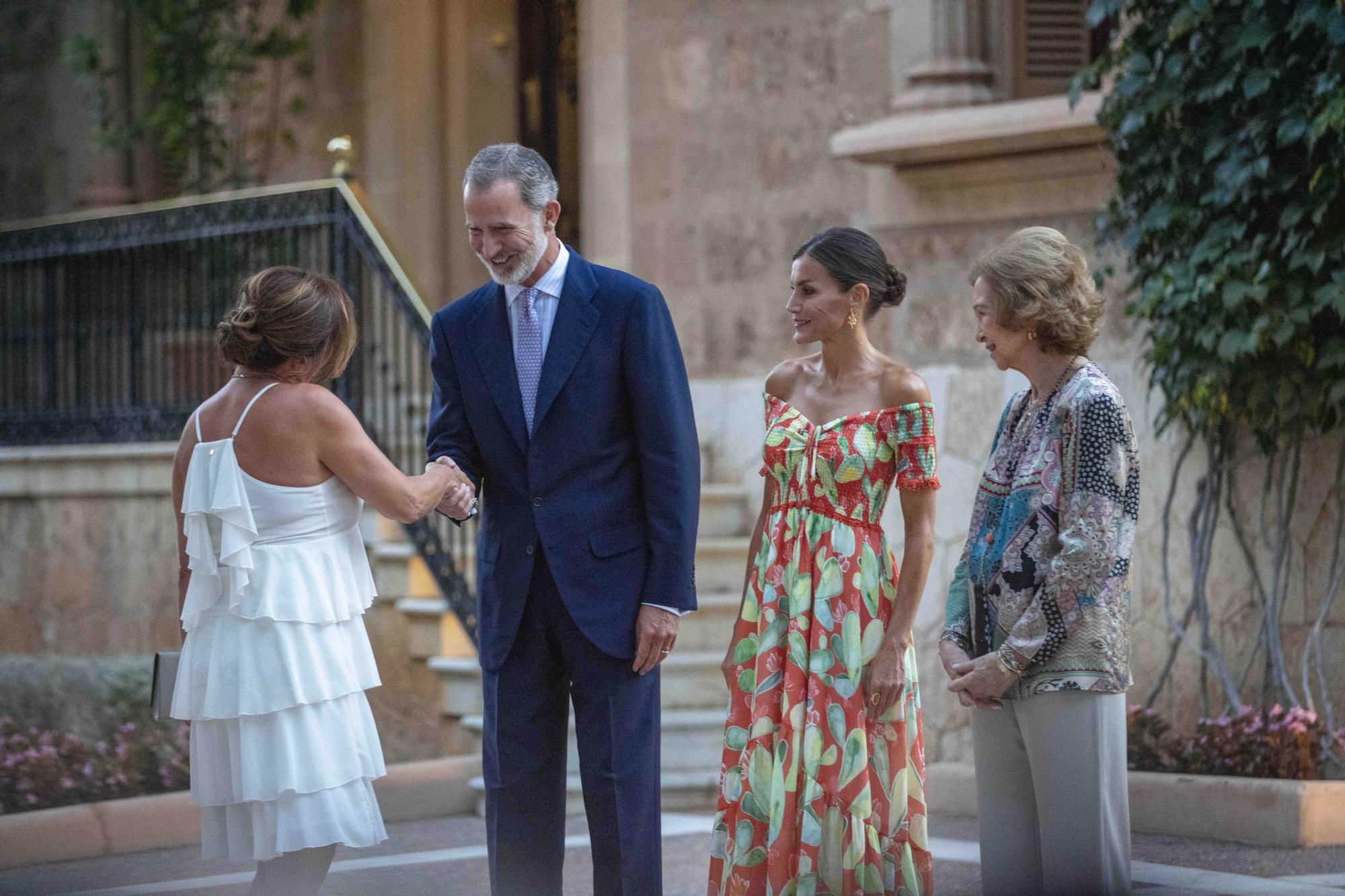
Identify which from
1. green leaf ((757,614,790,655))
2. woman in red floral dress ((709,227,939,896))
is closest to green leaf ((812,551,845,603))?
woman in red floral dress ((709,227,939,896))

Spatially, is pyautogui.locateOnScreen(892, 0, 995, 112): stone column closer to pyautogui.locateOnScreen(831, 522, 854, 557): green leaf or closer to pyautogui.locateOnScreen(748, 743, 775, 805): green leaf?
pyautogui.locateOnScreen(831, 522, 854, 557): green leaf

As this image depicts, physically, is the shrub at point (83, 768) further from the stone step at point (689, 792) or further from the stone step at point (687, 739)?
the stone step at point (689, 792)

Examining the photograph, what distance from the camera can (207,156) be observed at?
1056 centimetres

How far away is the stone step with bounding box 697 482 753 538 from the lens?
7.67 m

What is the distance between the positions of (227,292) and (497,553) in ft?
17.5

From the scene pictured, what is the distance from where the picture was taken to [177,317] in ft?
28.1

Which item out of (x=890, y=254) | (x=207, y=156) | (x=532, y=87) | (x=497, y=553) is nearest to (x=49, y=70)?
(x=207, y=156)

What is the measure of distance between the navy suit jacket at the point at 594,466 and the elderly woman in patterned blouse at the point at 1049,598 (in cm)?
65

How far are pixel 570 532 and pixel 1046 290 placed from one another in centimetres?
112

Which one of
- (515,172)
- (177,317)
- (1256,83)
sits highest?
(1256,83)

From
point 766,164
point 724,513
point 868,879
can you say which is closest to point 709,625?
point 724,513

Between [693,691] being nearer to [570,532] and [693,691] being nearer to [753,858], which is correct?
[753,858]

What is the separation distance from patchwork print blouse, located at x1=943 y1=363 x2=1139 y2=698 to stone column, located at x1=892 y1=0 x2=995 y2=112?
12.9ft

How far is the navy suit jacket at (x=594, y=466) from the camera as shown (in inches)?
137
